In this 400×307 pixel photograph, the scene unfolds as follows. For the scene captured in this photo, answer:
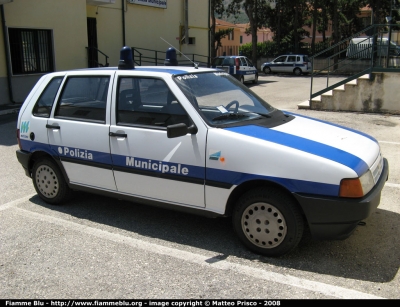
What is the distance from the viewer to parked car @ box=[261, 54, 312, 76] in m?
32.3

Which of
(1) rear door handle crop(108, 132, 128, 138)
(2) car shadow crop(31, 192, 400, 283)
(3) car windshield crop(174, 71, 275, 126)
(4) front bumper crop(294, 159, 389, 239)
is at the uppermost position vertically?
(3) car windshield crop(174, 71, 275, 126)

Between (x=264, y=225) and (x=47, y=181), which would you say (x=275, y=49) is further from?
(x=264, y=225)

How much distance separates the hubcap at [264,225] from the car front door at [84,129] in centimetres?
160

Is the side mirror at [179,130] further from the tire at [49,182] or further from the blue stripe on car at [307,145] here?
the tire at [49,182]

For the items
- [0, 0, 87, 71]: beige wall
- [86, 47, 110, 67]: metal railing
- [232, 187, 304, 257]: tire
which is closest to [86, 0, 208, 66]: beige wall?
[86, 47, 110, 67]: metal railing

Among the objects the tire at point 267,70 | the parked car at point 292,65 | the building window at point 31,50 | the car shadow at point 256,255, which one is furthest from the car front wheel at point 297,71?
the car shadow at point 256,255

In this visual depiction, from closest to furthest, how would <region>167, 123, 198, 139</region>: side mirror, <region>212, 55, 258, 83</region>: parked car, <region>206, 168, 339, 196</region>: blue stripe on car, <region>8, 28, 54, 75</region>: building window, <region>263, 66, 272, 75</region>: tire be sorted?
<region>206, 168, 339, 196</region>: blue stripe on car → <region>167, 123, 198, 139</region>: side mirror → <region>8, 28, 54, 75</region>: building window → <region>212, 55, 258, 83</region>: parked car → <region>263, 66, 272, 75</region>: tire

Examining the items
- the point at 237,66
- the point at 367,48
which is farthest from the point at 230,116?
the point at 237,66

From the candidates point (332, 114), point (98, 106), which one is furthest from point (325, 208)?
point (332, 114)

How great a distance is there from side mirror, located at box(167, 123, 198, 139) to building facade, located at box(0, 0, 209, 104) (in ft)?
35.9

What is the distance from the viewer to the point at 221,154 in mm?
3828

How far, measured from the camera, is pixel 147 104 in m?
4.38

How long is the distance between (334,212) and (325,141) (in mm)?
735

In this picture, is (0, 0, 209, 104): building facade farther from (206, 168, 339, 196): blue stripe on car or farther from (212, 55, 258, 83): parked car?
(206, 168, 339, 196): blue stripe on car
